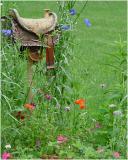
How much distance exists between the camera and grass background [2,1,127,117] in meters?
5.82

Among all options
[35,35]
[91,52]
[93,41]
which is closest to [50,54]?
[35,35]

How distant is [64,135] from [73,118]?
35 centimetres

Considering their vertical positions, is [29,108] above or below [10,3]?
below

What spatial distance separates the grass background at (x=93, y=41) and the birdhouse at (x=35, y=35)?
0.60 ft

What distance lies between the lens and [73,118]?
4.89 metres

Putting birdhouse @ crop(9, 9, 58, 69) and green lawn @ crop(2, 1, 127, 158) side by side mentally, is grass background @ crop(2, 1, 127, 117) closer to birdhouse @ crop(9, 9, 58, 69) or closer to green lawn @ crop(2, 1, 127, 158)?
green lawn @ crop(2, 1, 127, 158)

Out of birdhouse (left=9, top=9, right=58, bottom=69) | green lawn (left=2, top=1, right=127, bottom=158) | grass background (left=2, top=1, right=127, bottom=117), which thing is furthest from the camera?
grass background (left=2, top=1, right=127, bottom=117)

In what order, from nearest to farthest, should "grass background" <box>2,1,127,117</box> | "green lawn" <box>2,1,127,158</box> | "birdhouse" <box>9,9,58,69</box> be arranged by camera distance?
"green lawn" <box>2,1,127,158</box>
"birdhouse" <box>9,9,58,69</box>
"grass background" <box>2,1,127,117</box>

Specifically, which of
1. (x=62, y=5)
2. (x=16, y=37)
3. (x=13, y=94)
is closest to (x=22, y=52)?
(x=16, y=37)

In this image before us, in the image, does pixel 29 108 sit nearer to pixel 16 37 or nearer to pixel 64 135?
pixel 64 135

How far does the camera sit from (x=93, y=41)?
1188 centimetres

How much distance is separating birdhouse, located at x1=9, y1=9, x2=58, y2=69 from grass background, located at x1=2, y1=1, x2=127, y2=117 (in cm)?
18

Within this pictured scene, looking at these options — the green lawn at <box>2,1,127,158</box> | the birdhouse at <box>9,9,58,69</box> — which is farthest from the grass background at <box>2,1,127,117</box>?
the birdhouse at <box>9,9,58,69</box>

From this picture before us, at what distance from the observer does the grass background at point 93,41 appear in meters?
5.82
